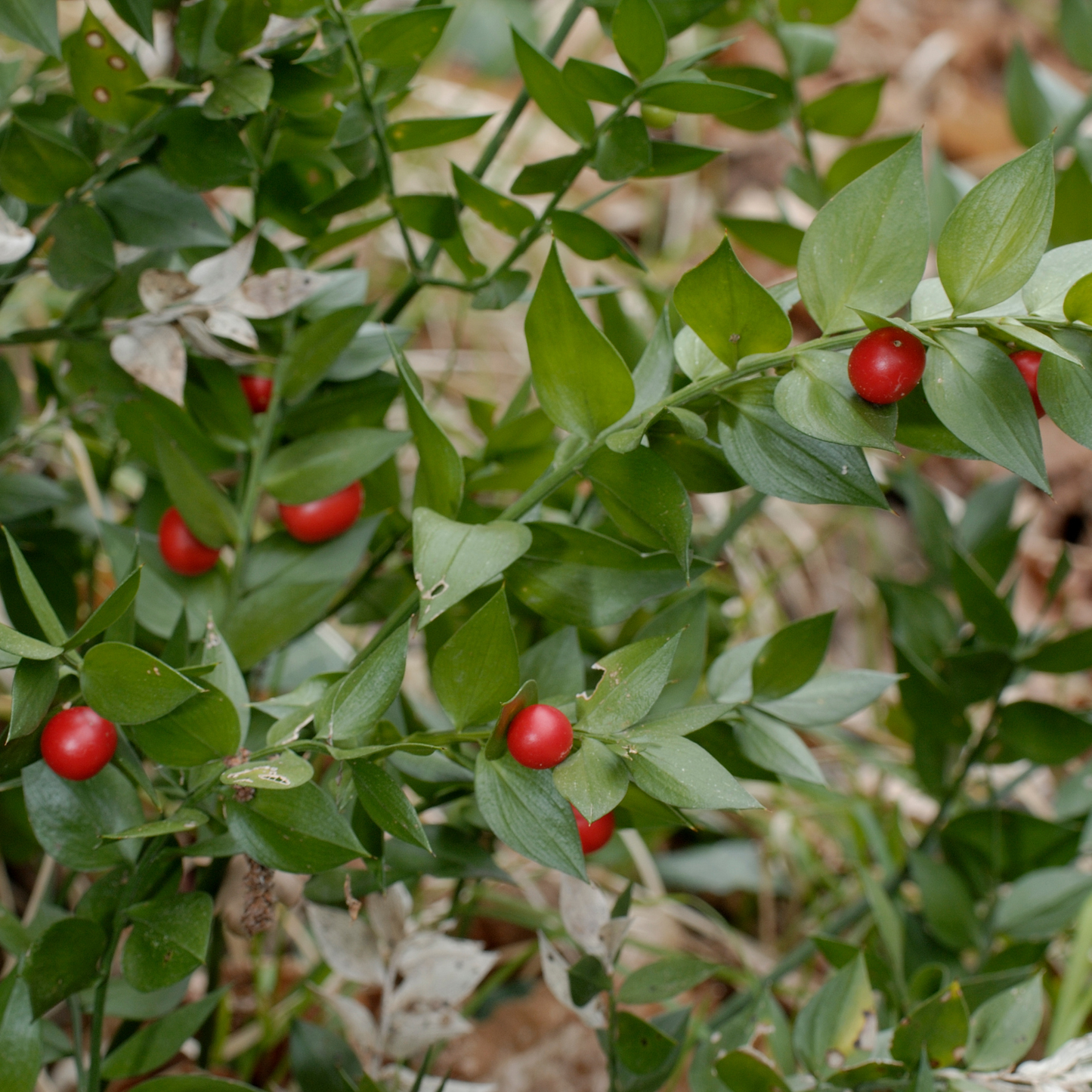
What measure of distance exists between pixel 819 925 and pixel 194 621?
87 centimetres

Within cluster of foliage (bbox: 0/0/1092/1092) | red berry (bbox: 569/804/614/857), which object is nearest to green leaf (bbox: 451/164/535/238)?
cluster of foliage (bbox: 0/0/1092/1092)

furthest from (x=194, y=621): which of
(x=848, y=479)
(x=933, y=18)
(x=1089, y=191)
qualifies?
(x=933, y=18)

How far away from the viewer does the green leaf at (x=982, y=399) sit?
45cm

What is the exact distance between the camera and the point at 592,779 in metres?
0.47

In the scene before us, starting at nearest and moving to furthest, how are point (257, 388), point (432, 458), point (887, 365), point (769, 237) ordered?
point (887, 365)
point (432, 458)
point (257, 388)
point (769, 237)

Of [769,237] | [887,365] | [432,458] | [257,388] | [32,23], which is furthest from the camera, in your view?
[769,237]

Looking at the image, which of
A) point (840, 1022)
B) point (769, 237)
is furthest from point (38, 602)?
point (769, 237)

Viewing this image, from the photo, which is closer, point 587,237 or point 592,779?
point 592,779

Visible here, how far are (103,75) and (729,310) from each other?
0.46 metres

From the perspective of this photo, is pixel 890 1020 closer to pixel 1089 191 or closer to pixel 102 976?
pixel 102 976

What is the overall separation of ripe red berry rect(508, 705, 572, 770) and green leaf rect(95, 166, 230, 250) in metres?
0.44

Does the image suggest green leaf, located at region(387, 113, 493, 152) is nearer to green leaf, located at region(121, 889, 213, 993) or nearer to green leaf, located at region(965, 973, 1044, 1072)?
green leaf, located at region(121, 889, 213, 993)

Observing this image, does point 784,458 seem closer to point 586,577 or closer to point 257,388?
point 586,577

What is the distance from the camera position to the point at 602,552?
0.59m
